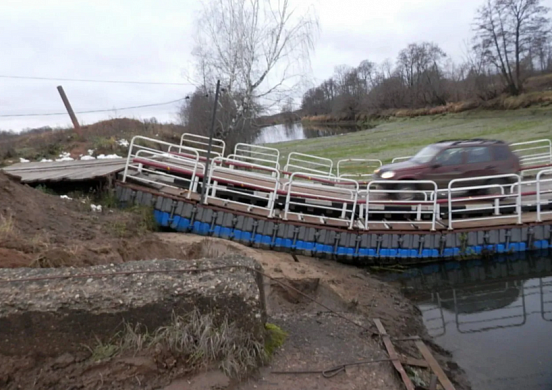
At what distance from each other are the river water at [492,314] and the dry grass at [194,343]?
3.31 m

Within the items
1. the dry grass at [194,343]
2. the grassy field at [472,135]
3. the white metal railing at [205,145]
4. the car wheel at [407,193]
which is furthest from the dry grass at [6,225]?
the grassy field at [472,135]

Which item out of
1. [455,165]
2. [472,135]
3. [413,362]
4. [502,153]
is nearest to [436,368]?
[413,362]

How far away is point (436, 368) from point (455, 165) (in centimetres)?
662

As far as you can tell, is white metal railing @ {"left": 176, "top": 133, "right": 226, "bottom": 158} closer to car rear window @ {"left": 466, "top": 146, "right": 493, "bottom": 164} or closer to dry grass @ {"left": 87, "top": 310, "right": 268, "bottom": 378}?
car rear window @ {"left": 466, "top": 146, "right": 493, "bottom": 164}

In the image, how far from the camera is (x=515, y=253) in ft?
33.2

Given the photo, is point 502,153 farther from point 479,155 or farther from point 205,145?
point 205,145

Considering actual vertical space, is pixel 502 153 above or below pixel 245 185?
above

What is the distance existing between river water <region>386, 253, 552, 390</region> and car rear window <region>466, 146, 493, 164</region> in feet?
8.34

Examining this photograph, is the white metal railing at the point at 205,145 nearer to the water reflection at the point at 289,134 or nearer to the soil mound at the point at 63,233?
the soil mound at the point at 63,233

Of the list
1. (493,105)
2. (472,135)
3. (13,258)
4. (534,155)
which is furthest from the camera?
(493,105)

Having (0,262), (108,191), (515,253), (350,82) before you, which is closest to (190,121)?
(108,191)

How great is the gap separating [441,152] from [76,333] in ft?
30.9

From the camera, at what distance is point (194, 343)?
379 cm

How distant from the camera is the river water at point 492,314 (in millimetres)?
5570
